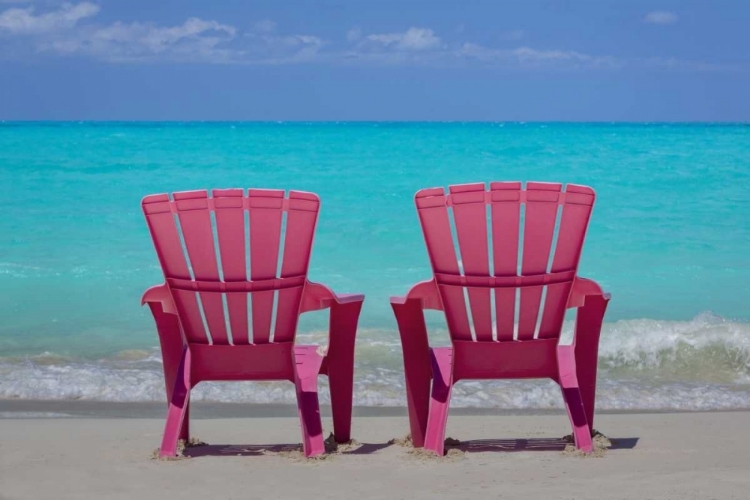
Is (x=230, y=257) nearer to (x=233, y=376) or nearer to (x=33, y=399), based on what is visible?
(x=233, y=376)

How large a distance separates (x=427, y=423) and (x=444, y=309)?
417mm

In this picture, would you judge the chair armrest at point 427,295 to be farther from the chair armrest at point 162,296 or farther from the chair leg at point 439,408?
the chair armrest at point 162,296

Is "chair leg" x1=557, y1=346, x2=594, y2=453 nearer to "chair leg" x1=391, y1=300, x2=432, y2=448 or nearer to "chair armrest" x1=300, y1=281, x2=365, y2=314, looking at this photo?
"chair leg" x1=391, y1=300, x2=432, y2=448

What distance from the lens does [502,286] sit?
3402mm

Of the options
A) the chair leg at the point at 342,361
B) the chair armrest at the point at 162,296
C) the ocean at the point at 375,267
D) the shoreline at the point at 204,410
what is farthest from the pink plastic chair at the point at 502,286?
A: the ocean at the point at 375,267

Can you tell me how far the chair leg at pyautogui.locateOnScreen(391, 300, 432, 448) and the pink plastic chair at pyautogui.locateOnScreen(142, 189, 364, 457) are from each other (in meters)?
0.21

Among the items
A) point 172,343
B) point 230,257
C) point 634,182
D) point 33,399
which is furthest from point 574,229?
point 634,182

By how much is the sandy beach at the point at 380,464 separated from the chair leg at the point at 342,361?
0.10 m

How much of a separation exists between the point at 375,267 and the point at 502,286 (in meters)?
7.13

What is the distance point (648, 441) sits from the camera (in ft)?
12.4

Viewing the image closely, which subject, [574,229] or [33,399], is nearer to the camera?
[574,229]

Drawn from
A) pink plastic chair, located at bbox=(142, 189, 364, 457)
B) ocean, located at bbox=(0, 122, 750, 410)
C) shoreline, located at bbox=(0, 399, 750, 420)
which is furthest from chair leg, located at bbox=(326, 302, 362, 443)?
ocean, located at bbox=(0, 122, 750, 410)

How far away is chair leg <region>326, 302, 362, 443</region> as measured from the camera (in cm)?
355

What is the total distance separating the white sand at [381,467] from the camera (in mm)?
3037
